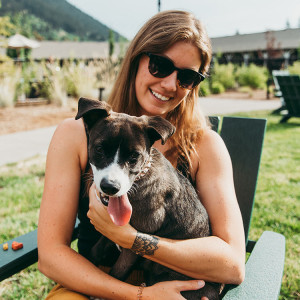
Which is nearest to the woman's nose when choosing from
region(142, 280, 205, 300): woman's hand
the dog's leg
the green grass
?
the dog's leg

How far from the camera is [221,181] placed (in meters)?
2.27

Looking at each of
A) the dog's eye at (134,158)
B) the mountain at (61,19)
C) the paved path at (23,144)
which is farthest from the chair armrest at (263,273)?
the mountain at (61,19)

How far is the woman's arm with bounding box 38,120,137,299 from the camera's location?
1.88 meters

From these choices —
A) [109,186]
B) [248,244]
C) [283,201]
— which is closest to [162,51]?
[109,186]

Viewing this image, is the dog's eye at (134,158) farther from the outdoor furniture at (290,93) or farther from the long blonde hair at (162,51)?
the outdoor furniture at (290,93)

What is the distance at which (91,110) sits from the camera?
6.50 ft

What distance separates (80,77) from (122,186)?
1337 cm

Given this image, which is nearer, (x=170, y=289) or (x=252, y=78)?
(x=170, y=289)

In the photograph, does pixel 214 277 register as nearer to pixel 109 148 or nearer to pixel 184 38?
pixel 109 148

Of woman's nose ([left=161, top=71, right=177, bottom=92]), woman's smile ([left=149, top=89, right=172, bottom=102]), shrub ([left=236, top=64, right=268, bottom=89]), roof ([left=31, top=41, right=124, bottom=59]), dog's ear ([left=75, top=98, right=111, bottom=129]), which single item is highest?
roof ([left=31, top=41, right=124, bottom=59])

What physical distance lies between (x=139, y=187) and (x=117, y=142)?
341 mm

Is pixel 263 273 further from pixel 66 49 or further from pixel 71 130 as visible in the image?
pixel 66 49

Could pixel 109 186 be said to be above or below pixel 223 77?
below

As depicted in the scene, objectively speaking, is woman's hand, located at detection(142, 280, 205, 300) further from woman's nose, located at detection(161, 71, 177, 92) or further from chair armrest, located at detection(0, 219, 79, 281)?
woman's nose, located at detection(161, 71, 177, 92)
